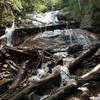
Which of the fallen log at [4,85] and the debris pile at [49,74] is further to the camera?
the fallen log at [4,85]

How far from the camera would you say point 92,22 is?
14.1 m

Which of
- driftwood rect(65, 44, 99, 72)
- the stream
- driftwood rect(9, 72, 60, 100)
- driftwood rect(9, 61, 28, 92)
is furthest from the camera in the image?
driftwood rect(65, 44, 99, 72)

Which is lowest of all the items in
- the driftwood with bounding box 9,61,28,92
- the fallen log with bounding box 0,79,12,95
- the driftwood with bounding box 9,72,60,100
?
the fallen log with bounding box 0,79,12,95

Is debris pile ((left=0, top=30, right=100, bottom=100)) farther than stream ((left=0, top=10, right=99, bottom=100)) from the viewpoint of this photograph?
No

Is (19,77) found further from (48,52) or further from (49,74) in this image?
(48,52)

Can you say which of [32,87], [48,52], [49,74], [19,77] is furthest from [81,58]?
[32,87]

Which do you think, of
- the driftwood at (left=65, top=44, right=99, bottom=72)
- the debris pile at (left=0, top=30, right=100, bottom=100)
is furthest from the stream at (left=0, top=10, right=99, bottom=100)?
the driftwood at (left=65, top=44, right=99, bottom=72)

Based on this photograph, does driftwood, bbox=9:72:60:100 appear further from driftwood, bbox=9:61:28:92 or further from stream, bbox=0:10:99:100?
driftwood, bbox=9:61:28:92

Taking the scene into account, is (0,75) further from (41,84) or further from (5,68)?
(41,84)

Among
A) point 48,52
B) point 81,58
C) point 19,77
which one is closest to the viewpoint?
point 19,77

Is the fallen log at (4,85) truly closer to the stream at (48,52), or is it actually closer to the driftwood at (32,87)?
the stream at (48,52)

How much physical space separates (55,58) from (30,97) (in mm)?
2853

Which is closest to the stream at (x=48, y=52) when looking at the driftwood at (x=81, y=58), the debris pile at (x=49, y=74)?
the debris pile at (x=49, y=74)

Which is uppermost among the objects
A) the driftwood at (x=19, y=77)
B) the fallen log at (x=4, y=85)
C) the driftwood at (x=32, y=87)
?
the driftwood at (x=32, y=87)
